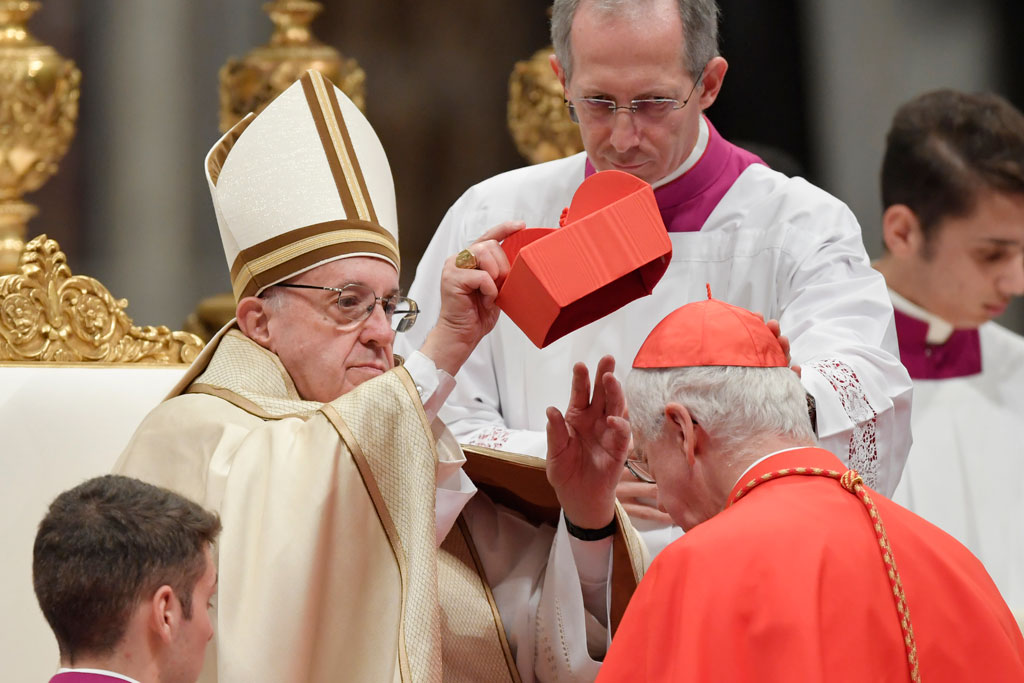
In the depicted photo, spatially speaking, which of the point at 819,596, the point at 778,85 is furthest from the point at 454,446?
the point at 778,85

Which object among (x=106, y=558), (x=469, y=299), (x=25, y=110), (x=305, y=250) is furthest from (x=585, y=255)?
(x=25, y=110)

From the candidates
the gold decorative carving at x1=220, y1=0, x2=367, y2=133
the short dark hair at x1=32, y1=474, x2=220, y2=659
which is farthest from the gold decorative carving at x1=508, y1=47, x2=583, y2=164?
the short dark hair at x1=32, y1=474, x2=220, y2=659

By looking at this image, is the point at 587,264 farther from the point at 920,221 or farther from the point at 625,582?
the point at 920,221

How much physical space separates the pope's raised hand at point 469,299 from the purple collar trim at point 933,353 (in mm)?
3716

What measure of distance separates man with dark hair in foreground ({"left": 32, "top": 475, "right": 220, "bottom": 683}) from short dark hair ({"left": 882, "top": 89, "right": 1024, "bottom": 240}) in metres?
4.59

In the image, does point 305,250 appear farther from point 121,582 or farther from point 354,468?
point 121,582

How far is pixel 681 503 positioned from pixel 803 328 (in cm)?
75

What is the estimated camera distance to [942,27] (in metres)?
7.30

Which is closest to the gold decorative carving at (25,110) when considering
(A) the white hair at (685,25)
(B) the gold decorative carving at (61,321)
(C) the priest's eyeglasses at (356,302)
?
(B) the gold decorative carving at (61,321)

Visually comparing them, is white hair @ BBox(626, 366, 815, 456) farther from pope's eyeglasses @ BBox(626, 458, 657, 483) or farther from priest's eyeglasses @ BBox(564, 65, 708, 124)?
priest's eyeglasses @ BBox(564, 65, 708, 124)

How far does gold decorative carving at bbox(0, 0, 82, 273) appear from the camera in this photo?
5539 millimetres

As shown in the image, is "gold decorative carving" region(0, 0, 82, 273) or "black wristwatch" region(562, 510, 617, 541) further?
"gold decorative carving" region(0, 0, 82, 273)

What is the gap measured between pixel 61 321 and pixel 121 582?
1721 mm

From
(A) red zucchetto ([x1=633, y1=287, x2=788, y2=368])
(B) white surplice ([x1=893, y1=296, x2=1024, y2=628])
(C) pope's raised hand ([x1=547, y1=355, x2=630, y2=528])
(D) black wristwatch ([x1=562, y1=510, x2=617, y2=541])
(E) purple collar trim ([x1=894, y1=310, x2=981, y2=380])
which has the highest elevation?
(A) red zucchetto ([x1=633, y1=287, x2=788, y2=368])
